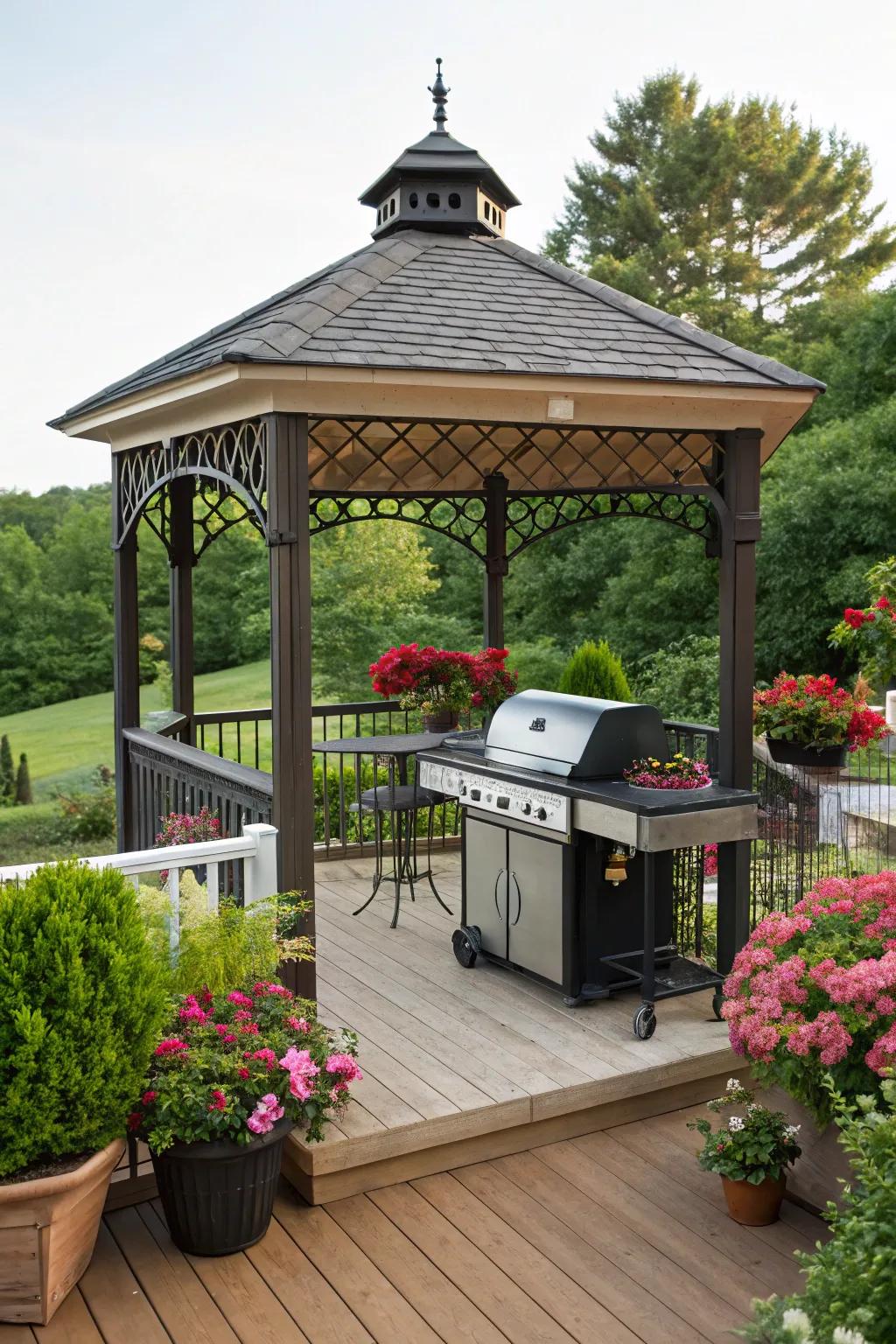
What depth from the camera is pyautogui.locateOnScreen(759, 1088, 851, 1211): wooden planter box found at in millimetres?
3436

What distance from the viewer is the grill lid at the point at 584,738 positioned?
4.59 metres

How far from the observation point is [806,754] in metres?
6.40

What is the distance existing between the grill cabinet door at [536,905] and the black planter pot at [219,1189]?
162 centimetres

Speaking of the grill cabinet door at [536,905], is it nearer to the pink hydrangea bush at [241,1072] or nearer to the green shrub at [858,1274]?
the pink hydrangea bush at [241,1072]

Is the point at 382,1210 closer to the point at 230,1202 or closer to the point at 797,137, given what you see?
the point at 230,1202

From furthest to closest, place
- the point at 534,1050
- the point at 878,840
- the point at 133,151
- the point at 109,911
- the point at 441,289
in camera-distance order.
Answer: the point at 133,151 → the point at 878,840 → the point at 441,289 → the point at 534,1050 → the point at 109,911

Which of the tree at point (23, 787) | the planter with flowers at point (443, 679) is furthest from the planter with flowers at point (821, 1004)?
the tree at point (23, 787)

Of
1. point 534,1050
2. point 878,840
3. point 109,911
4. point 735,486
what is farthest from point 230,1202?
point 878,840

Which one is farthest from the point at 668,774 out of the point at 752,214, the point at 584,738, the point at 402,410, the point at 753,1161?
the point at 752,214

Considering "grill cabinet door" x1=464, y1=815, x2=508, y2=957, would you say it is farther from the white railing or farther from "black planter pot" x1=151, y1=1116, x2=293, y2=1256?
"black planter pot" x1=151, y1=1116, x2=293, y2=1256

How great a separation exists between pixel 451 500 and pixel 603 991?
13.0 ft

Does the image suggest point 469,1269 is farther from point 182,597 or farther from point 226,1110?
point 182,597

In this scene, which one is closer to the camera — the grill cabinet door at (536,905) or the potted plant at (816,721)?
the grill cabinet door at (536,905)

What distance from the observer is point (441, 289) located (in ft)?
16.2
